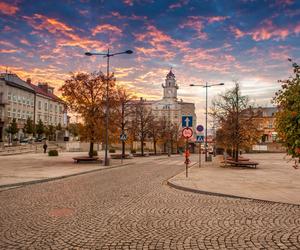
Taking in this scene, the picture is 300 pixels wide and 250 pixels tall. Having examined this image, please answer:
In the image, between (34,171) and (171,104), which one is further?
(171,104)

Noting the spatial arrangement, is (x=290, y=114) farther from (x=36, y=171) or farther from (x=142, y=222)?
(x=36, y=171)

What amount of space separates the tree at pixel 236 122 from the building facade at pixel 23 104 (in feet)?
107

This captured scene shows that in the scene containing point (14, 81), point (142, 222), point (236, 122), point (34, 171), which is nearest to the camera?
point (142, 222)

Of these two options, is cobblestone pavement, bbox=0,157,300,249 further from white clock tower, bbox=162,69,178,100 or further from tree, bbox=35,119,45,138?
white clock tower, bbox=162,69,178,100

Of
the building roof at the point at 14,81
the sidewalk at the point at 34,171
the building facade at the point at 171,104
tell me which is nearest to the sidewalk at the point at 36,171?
the sidewalk at the point at 34,171

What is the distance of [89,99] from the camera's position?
3397 centimetres

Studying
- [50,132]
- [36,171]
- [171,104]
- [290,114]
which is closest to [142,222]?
[290,114]

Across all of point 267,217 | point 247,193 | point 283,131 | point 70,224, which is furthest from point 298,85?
point 70,224

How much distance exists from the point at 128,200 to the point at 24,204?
3459mm

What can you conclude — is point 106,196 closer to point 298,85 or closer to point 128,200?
point 128,200

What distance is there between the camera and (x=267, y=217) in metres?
9.16

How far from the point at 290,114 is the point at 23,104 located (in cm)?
7830

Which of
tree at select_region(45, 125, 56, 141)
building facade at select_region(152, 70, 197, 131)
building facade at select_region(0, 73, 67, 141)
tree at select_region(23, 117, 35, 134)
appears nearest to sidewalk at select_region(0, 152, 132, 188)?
building facade at select_region(0, 73, 67, 141)

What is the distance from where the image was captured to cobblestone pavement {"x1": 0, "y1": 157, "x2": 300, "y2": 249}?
662cm
